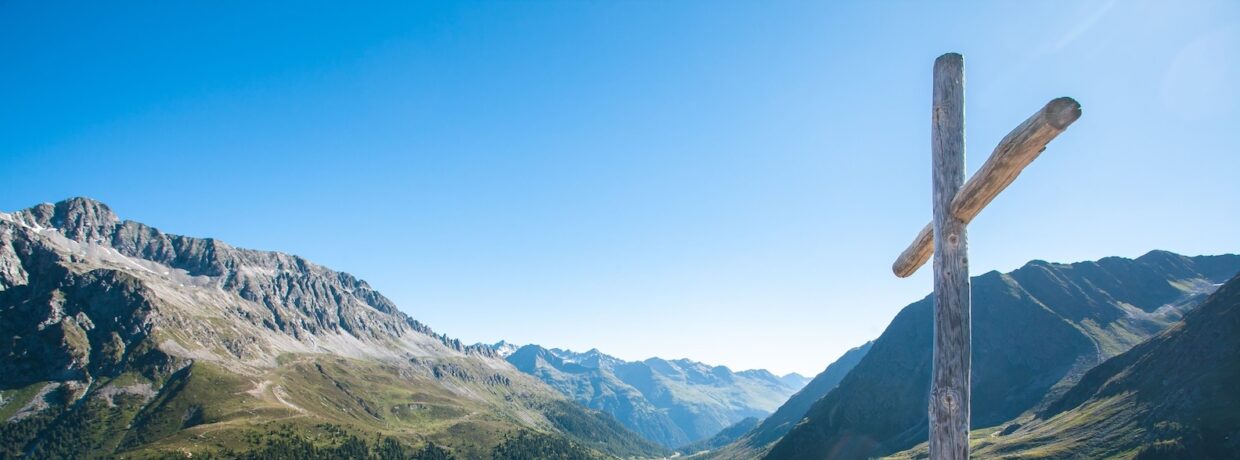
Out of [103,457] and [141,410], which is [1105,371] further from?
[141,410]

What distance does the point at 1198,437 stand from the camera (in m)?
98.2

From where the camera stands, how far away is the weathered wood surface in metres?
5.93

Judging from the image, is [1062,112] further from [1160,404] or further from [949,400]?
[1160,404]

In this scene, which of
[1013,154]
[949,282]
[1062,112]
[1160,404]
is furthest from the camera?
[1160,404]

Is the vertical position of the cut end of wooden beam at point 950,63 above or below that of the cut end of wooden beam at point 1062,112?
above

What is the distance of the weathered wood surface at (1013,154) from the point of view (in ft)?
19.4

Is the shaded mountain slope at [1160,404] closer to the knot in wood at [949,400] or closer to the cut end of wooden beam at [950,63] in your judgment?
the knot in wood at [949,400]

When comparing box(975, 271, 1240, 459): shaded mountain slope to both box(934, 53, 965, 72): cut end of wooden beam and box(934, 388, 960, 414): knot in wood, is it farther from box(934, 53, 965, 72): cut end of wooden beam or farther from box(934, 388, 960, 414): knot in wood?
box(934, 53, 965, 72): cut end of wooden beam

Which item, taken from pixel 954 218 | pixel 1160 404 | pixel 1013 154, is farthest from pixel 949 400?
pixel 1160 404

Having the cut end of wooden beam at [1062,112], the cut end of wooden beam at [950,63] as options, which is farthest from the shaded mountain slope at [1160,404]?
the cut end of wooden beam at [1062,112]

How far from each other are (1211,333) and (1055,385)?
58.3 metres

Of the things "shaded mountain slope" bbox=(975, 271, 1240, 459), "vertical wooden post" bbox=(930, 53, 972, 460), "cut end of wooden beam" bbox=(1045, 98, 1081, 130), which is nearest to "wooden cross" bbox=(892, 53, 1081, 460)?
"vertical wooden post" bbox=(930, 53, 972, 460)

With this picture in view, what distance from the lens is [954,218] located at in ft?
23.9

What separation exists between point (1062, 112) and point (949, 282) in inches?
93.1
